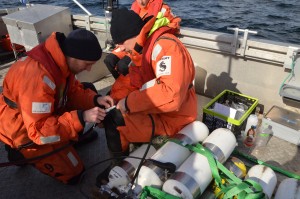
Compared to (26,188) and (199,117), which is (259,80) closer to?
(199,117)

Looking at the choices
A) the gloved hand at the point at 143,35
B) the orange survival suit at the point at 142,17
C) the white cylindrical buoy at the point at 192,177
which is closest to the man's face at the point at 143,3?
the orange survival suit at the point at 142,17

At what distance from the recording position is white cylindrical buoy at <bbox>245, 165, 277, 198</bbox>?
6.88 feet

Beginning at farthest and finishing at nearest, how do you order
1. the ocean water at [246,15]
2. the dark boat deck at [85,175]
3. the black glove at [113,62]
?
the ocean water at [246,15]
the black glove at [113,62]
the dark boat deck at [85,175]

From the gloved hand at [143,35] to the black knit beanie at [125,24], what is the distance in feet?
0.20

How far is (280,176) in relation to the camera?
2.77 metres

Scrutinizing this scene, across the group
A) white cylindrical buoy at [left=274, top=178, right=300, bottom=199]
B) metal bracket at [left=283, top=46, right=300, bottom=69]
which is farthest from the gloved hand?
A: metal bracket at [left=283, top=46, right=300, bottom=69]

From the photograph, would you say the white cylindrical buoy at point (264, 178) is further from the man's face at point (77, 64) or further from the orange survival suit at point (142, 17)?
the man's face at point (77, 64)

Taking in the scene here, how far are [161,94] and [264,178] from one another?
1064mm

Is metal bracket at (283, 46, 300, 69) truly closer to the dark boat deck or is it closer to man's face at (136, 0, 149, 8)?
the dark boat deck

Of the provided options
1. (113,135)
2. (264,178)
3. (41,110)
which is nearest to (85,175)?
(113,135)

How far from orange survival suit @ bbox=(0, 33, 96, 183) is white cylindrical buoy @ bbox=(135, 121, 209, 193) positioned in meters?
0.71

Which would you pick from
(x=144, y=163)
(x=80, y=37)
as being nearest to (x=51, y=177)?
(x=144, y=163)

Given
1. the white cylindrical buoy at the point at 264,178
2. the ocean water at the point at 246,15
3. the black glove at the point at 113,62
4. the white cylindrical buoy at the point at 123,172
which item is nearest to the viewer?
the white cylindrical buoy at the point at 264,178

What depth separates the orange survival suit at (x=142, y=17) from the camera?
327 centimetres
